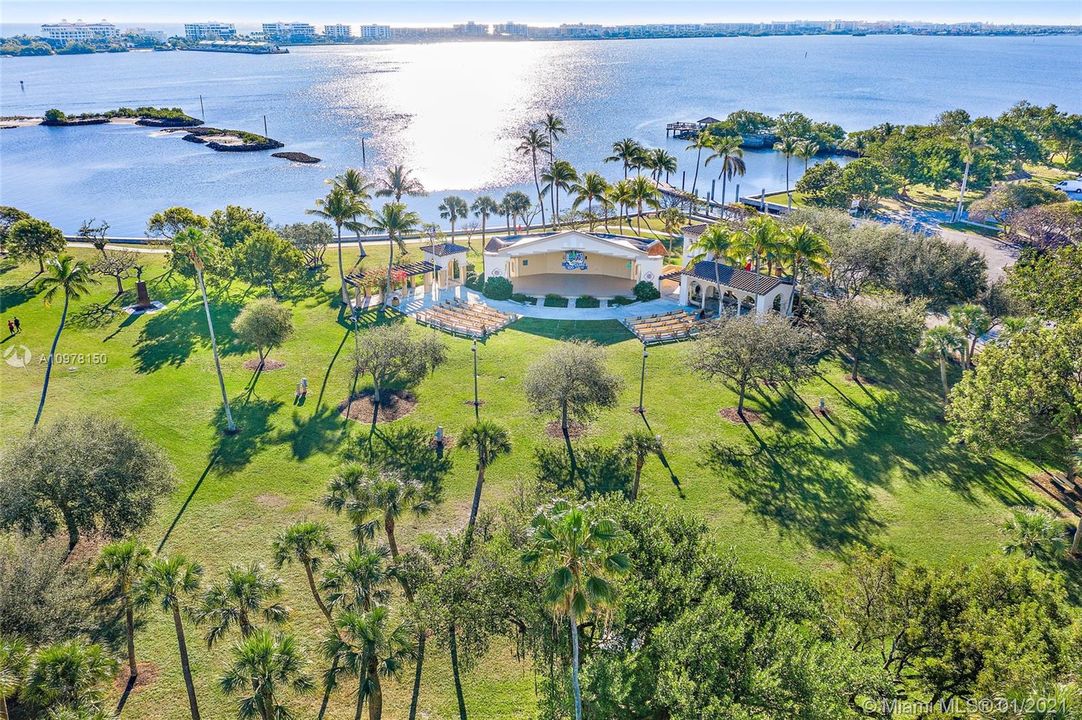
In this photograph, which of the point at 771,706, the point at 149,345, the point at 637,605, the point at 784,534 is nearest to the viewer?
the point at 771,706

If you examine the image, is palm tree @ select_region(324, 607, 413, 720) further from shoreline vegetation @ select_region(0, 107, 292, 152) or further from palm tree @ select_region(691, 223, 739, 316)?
shoreline vegetation @ select_region(0, 107, 292, 152)

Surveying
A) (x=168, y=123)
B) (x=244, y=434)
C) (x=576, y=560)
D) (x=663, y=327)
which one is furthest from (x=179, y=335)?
(x=168, y=123)

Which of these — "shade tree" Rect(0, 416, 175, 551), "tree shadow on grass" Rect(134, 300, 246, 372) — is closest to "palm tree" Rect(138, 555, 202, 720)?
"shade tree" Rect(0, 416, 175, 551)

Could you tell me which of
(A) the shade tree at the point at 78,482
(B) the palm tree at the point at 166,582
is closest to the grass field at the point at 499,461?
(A) the shade tree at the point at 78,482

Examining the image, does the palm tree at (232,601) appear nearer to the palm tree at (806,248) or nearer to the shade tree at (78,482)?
the shade tree at (78,482)

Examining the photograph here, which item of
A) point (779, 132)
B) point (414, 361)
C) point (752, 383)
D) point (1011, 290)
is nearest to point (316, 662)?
point (414, 361)

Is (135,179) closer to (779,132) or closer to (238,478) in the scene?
(238,478)
